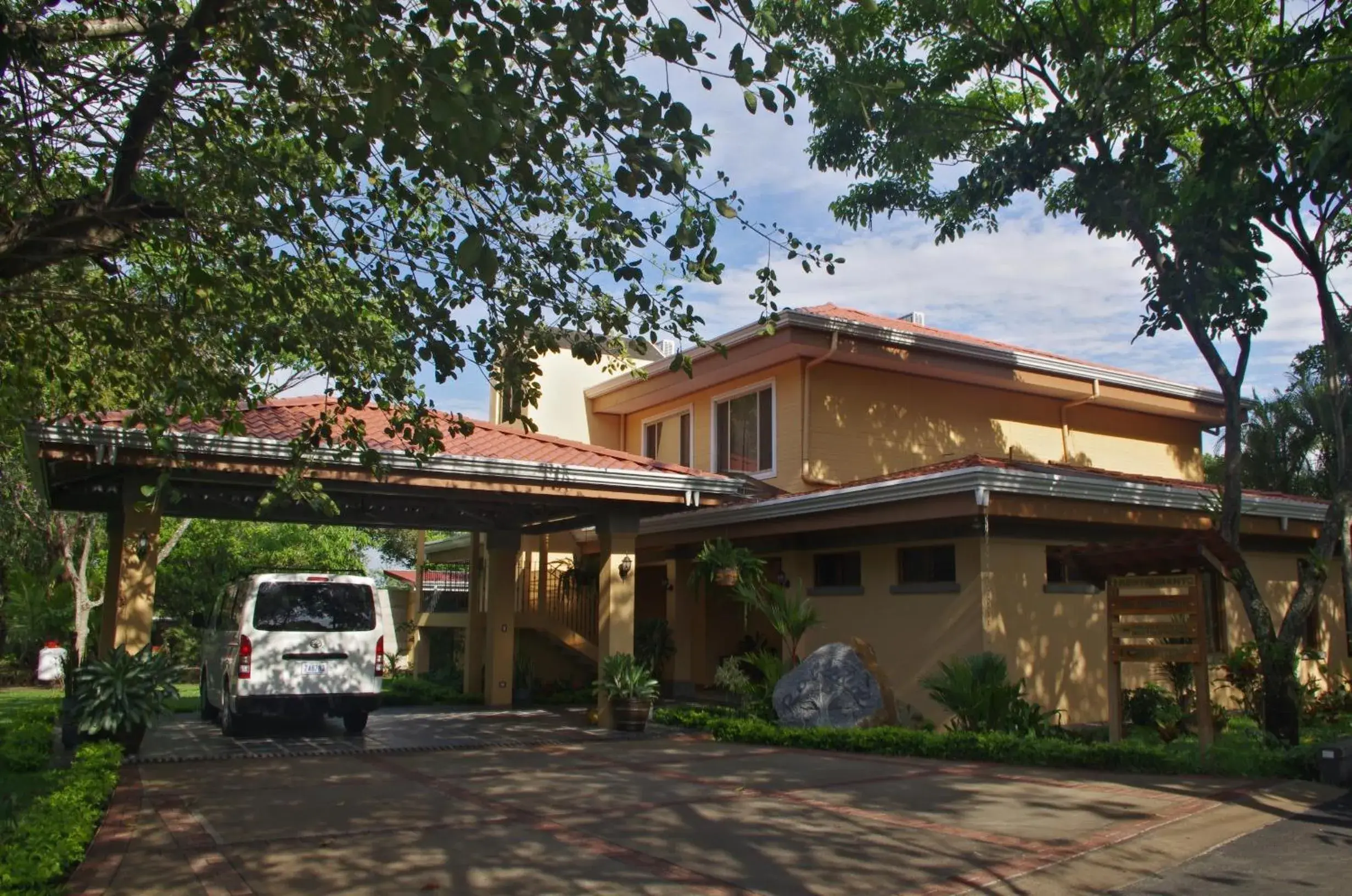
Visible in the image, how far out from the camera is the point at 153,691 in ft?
39.1

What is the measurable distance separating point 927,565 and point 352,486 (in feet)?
24.7

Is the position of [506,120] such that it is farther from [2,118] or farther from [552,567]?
[552,567]

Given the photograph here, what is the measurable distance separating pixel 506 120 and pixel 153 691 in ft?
29.0

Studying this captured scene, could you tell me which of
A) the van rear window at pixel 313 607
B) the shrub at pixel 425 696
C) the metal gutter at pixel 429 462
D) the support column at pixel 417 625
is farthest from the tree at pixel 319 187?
the support column at pixel 417 625

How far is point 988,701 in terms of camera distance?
41.3 feet

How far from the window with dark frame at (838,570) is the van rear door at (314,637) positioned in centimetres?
655

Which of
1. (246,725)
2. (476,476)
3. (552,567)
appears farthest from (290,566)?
(476,476)

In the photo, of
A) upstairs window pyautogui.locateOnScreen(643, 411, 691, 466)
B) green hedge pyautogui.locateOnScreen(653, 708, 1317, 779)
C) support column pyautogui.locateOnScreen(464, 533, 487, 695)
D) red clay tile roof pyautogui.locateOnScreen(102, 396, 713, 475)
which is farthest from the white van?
upstairs window pyautogui.locateOnScreen(643, 411, 691, 466)

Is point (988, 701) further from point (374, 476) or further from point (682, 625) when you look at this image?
point (682, 625)

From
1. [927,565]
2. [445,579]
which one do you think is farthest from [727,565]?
[445,579]

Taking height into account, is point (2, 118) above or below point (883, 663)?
above

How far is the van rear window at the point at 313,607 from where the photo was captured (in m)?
13.4

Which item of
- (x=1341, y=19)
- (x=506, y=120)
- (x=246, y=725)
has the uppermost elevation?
(x=1341, y=19)

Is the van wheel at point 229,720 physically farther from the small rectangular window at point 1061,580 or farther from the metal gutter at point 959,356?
the small rectangular window at point 1061,580
